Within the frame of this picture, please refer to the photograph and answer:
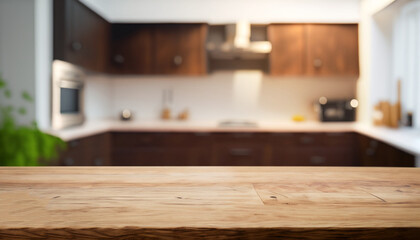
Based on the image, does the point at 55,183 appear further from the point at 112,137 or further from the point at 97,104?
the point at 97,104

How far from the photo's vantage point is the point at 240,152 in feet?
13.2

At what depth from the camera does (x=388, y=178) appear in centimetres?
96

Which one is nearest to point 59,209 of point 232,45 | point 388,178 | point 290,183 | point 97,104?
point 290,183

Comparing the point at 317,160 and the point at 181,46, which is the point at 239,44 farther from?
the point at 317,160

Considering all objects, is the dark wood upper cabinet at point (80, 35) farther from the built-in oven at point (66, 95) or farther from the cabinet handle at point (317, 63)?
the cabinet handle at point (317, 63)

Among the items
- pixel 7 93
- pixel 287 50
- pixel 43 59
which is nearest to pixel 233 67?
pixel 287 50

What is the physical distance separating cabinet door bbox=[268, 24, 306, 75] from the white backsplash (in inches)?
15.6

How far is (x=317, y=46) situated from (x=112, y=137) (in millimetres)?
2470

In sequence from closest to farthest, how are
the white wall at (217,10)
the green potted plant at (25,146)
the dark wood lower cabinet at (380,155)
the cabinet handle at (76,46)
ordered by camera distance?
the green potted plant at (25,146) < the dark wood lower cabinet at (380,155) < the cabinet handle at (76,46) < the white wall at (217,10)

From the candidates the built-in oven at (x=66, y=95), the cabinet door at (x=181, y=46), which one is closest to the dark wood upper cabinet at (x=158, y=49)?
the cabinet door at (x=181, y=46)

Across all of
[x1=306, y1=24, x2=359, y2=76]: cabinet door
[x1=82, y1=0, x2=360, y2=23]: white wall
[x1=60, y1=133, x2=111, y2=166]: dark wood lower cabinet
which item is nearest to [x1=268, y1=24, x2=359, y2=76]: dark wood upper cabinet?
[x1=306, y1=24, x2=359, y2=76]: cabinet door

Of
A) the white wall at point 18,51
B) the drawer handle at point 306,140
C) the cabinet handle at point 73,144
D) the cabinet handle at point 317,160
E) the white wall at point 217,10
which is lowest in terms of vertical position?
the cabinet handle at point 317,160

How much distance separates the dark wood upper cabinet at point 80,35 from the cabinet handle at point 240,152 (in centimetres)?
165

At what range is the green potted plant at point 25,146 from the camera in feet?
8.18
